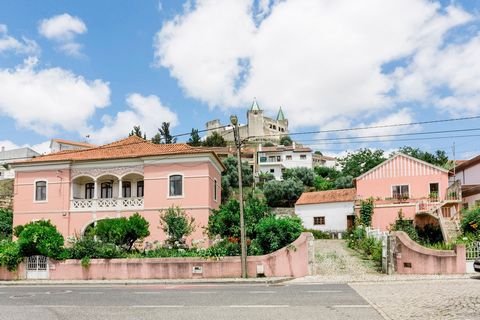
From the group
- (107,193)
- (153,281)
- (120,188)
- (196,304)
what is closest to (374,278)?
(196,304)

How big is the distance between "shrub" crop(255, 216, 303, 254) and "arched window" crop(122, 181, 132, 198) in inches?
594

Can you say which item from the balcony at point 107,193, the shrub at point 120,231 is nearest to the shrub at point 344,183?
the balcony at point 107,193

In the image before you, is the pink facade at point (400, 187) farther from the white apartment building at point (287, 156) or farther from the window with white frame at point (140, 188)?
the white apartment building at point (287, 156)

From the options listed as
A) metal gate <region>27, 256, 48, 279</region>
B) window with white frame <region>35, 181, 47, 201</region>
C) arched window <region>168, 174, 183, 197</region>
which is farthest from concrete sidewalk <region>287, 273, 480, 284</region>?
window with white frame <region>35, 181, 47, 201</region>

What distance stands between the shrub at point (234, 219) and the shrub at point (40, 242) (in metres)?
7.26

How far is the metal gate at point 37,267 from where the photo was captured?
22.4 m

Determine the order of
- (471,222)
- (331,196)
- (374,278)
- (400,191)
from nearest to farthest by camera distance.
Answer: (374,278), (471,222), (400,191), (331,196)

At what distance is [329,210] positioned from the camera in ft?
149

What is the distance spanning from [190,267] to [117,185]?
15312mm

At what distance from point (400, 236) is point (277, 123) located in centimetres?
12283

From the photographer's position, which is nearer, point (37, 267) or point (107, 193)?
point (37, 267)

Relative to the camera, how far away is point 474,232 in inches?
925

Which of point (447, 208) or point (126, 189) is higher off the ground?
point (126, 189)

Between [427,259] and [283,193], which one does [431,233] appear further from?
[283,193]
